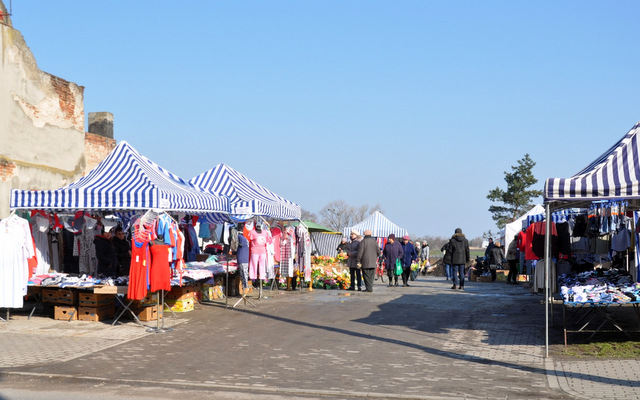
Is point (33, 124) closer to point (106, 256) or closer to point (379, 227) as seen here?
point (106, 256)

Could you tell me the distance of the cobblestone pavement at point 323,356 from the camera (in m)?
8.02

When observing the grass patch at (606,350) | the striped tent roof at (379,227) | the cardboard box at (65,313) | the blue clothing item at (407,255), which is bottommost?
the grass patch at (606,350)

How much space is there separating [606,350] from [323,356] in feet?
13.6

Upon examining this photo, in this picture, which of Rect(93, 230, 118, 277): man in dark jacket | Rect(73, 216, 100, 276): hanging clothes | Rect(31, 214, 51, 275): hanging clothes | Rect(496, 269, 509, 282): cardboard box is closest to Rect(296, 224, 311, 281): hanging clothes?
Rect(73, 216, 100, 276): hanging clothes

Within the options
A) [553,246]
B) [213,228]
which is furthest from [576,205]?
[213,228]

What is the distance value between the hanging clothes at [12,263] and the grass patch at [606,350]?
9897 mm

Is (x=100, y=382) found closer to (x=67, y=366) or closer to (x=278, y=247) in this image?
(x=67, y=366)

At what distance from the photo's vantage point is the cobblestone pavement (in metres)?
8.02

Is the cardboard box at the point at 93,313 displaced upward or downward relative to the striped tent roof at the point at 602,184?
downward

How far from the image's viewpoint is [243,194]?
1908 centimetres

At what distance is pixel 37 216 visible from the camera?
1505cm

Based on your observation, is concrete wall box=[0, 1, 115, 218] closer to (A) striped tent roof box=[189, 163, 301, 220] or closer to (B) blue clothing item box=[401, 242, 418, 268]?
(A) striped tent roof box=[189, 163, 301, 220]

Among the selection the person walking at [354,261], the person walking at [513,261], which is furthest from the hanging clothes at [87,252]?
the person walking at [513,261]

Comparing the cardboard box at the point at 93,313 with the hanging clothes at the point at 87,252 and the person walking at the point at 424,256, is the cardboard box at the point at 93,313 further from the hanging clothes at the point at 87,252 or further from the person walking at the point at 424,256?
the person walking at the point at 424,256
